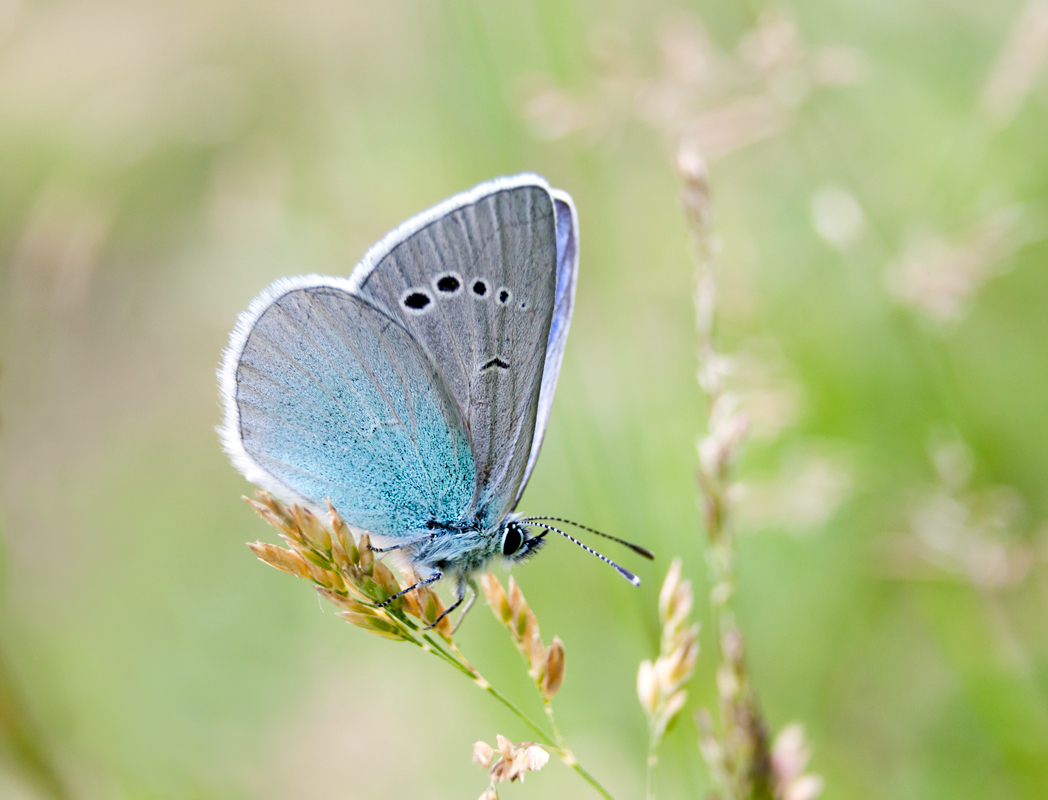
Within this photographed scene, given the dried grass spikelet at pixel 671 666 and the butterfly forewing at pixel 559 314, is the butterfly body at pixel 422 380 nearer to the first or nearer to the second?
the butterfly forewing at pixel 559 314

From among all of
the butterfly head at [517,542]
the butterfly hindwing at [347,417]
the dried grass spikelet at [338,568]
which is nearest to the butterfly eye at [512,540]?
the butterfly head at [517,542]

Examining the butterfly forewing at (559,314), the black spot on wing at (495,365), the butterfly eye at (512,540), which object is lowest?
the butterfly eye at (512,540)

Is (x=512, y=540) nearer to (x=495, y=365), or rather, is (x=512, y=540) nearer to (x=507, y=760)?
(x=495, y=365)

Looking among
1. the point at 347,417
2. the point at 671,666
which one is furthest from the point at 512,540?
the point at 671,666

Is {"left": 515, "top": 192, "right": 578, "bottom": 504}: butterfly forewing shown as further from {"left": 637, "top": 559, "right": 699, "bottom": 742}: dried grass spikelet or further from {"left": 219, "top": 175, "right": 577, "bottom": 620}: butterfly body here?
{"left": 637, "top": 559, "right": 699, "bottom": 742}: dried grass spikelet

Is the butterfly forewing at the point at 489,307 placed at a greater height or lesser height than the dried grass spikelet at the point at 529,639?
greater

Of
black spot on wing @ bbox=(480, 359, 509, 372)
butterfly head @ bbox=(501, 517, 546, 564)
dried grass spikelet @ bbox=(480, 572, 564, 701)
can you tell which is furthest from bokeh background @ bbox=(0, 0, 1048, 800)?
dried grass spikelet @ bbox=(480, 572, 564, 701)

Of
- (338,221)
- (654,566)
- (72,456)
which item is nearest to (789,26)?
(654,566)

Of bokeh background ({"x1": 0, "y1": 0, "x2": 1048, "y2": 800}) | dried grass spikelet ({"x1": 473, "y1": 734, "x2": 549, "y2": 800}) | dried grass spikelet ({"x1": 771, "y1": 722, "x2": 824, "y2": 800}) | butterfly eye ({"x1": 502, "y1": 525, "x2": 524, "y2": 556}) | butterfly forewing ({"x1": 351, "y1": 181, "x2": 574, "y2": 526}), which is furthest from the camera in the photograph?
bokeh background ({"x1": 0, "y1": 0, "x2": 1048, "y2": 800})
